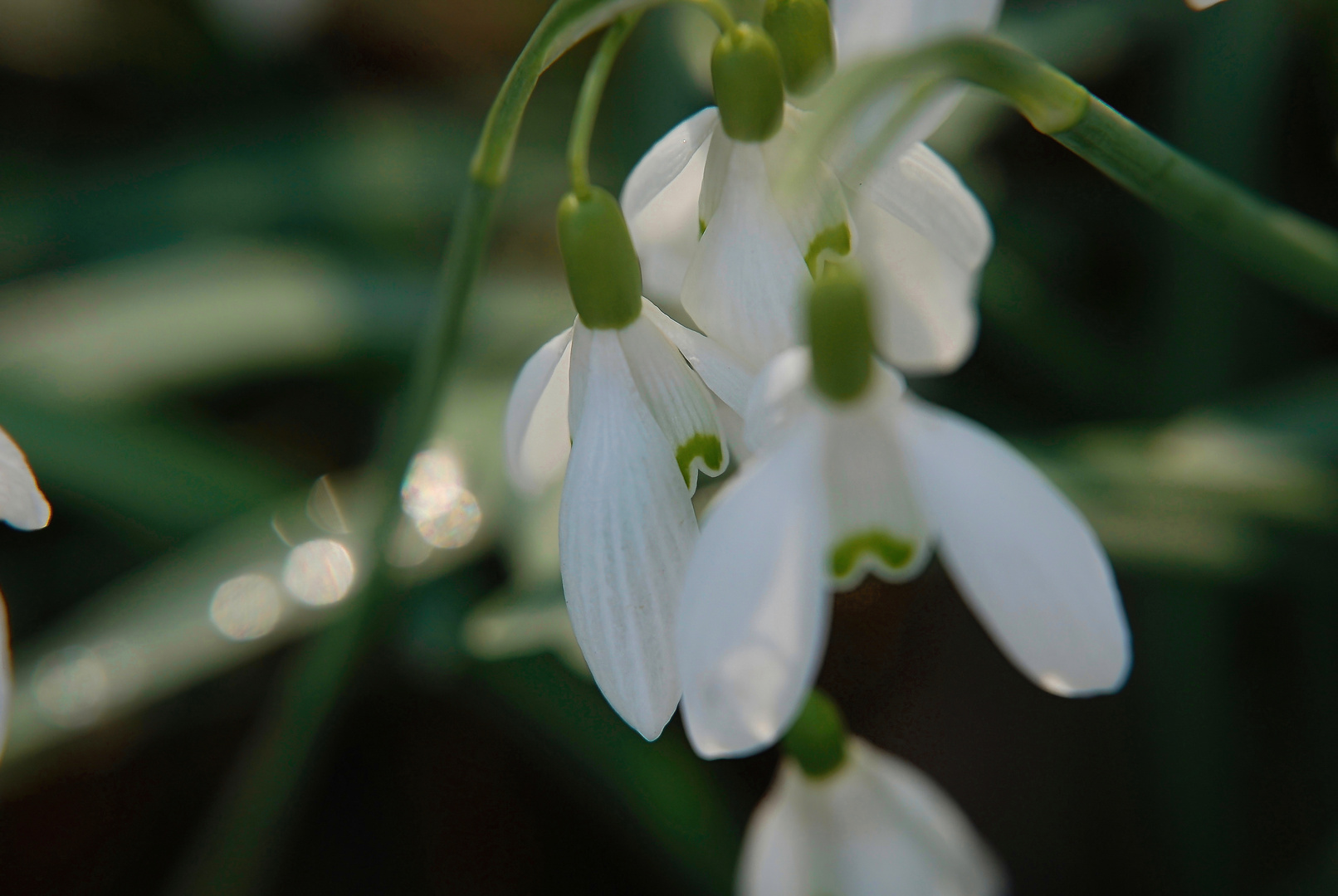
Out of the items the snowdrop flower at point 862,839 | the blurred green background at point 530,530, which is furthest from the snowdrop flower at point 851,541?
the blurred green background at point 530,530

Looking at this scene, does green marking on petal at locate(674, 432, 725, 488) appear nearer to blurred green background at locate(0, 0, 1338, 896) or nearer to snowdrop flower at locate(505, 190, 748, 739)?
snowdrop flower at locate(505, 190, 748, 739)

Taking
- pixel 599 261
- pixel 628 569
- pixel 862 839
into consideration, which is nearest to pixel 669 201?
pixel 599 261

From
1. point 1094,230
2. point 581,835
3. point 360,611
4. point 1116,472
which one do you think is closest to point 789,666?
point 360,611

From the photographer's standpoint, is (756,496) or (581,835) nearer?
(756,496)

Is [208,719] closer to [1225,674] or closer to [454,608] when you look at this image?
[454,608]

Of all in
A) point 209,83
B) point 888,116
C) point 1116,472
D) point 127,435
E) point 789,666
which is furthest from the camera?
point 209,83

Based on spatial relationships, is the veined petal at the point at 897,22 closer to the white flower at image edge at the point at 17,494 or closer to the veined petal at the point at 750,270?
the veined petal at the point at 750,270

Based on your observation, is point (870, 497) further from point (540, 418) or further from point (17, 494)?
point (17, 494)
